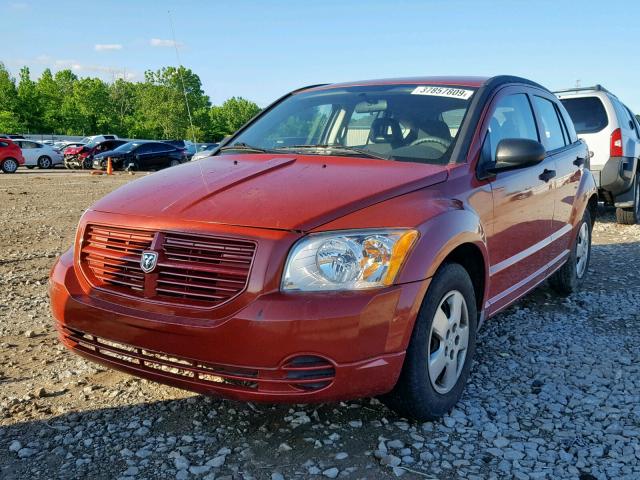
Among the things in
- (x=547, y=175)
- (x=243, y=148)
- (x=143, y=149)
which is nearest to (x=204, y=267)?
(x=243, y=148)

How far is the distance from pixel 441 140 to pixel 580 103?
6.98 meters

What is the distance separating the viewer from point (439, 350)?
308 cm

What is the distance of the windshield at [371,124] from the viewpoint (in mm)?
3633

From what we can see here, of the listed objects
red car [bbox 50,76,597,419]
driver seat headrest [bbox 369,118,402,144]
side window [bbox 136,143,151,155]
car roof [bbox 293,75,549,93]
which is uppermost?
car roof [bbox 293,75,549,93]

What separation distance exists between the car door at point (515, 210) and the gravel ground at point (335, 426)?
1.74ft

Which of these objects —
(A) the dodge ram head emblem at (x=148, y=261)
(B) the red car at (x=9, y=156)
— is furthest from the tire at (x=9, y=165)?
(A) the dodge ram head emblem at (x=148, y=261)

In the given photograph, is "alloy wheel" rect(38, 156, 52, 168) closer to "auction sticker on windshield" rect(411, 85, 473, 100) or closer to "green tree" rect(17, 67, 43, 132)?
"auction sticker on windshield" rect(411, 85, 473, 100)

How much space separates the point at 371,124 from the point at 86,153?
2893cm

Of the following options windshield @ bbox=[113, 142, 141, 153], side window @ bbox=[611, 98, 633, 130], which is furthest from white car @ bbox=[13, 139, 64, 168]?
side window @ bbox=[611, 98, 633, 130]

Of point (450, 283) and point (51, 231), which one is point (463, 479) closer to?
point (450, 283)

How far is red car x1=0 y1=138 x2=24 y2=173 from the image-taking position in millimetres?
25366

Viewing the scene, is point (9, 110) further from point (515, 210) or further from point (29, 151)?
point (515, 210)

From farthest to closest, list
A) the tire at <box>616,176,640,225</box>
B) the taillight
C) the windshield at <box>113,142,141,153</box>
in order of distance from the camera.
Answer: the windshield at <box>113,142,141,153</box> → the tire at <box>616,176,640,225</box> → the taillight

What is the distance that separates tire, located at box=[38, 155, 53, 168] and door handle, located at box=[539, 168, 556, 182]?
96.2 ft
